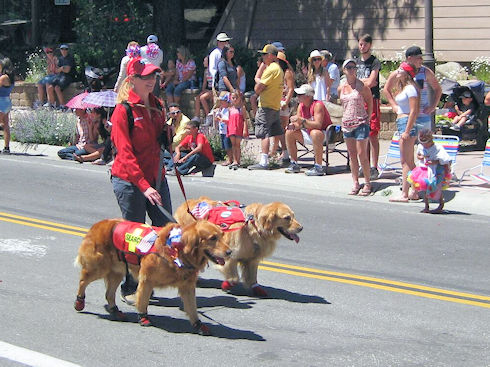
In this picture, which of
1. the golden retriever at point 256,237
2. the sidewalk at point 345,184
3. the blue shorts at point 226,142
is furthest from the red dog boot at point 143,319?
the blue shorts at point 226,142

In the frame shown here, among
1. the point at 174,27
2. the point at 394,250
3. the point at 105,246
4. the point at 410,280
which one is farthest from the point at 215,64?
the point at 105,246

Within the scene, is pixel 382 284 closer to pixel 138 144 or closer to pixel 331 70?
pixel 138 144

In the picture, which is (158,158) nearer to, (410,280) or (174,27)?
(410,280)

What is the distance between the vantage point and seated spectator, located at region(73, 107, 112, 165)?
16.5 metres

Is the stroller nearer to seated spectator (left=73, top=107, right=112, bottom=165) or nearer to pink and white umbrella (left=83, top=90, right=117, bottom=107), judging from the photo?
pink and white umbrella (left=83, top=90, right=117, bottom=107)

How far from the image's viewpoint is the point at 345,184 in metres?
14.0

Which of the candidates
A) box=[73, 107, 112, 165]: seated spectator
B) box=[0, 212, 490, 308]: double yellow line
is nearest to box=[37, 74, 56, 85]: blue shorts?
box=[73, 107, 112, 165]: seated spectator

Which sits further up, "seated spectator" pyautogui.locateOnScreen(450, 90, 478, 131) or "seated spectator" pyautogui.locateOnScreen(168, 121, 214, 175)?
"seated spectator" pyautogui.locateOnScreen(450, 90, 478, 131)

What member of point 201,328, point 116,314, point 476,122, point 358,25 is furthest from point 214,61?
point 201,328

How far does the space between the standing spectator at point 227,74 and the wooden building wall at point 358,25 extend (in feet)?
19.2

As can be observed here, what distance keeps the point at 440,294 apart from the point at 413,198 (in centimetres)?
471

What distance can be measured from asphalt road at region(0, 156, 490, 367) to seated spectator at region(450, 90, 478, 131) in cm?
452

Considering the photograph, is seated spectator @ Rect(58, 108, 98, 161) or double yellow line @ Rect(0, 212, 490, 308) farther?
seated spectator @ Rect(58, 108, 98, 161)

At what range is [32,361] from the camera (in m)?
6.27
